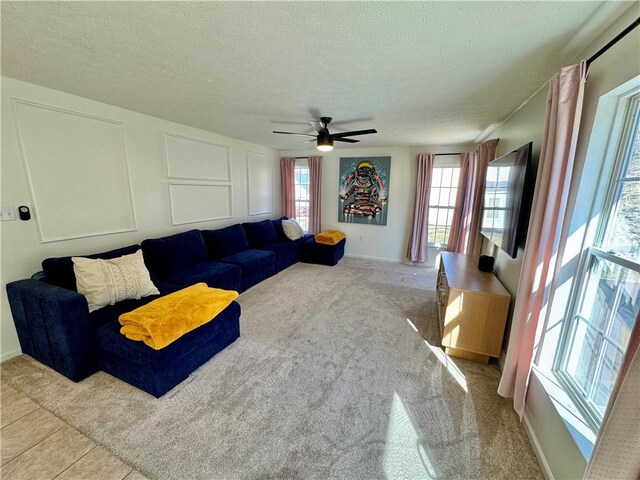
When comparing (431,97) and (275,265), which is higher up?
(431,97)

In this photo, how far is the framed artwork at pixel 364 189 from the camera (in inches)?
198

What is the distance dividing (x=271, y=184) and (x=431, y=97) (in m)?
3.88

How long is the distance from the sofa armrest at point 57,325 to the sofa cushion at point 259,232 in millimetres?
2785

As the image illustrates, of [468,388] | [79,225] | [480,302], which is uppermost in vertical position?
[79,225]

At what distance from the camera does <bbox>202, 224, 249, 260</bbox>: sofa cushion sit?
382cm

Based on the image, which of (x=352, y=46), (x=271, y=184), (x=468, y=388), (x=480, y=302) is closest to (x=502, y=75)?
(x=352, y=46)

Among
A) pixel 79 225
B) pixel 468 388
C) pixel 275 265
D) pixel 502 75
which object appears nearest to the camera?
pixel 502 75

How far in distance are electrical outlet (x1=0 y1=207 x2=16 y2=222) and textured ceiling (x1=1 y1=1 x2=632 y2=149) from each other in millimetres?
A: 1075

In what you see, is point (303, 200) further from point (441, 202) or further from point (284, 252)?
point (441, 202)

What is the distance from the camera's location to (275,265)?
4395 millimetres

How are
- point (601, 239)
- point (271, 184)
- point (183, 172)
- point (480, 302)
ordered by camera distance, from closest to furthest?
1. point (601, 239)
2. point (480, 302)
3. point (183, 172)
4. point (271, 184)

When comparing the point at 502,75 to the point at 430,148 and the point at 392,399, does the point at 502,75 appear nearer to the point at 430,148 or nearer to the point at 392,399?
the point at 392,399

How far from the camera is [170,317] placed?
187cm

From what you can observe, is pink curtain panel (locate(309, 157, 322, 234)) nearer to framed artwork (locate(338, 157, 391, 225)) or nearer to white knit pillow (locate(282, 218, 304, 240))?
framed artwork (locate(338, 157, 391, 225))
